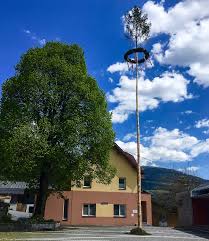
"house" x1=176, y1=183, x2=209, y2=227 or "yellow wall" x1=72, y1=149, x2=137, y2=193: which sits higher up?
"yellow wall" x1=72, y1=149, x2=137, y2=193

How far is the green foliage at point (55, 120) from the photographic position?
31.7m

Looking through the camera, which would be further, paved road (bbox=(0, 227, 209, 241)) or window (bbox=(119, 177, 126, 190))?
window (bbox=(119, 177, 126, 190))

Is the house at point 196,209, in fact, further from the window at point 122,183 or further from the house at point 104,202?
the window at point 122,183

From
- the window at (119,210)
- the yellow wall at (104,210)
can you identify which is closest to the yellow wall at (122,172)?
the window at (119,210)

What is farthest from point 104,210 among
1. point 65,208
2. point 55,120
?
point 55,120

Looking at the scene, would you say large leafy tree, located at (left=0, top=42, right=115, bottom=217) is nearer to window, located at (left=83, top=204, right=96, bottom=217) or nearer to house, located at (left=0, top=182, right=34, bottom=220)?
window, located at (left=83, top=204, right=96, bottom=217)

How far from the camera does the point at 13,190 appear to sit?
52.3 m

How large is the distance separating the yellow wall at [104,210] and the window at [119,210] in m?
0.66

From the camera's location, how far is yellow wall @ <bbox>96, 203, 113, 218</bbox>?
4512 centimetres

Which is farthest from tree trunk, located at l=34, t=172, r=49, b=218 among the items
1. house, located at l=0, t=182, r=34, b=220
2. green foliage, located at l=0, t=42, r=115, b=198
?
house, located at l=0, t=182, r=34, b=220

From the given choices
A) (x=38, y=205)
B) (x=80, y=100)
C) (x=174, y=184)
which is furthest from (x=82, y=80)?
(x=174, y=184)

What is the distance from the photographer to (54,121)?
33594 millimetres

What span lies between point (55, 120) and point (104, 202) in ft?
51.3

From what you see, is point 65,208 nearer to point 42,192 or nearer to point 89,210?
point 89,210
